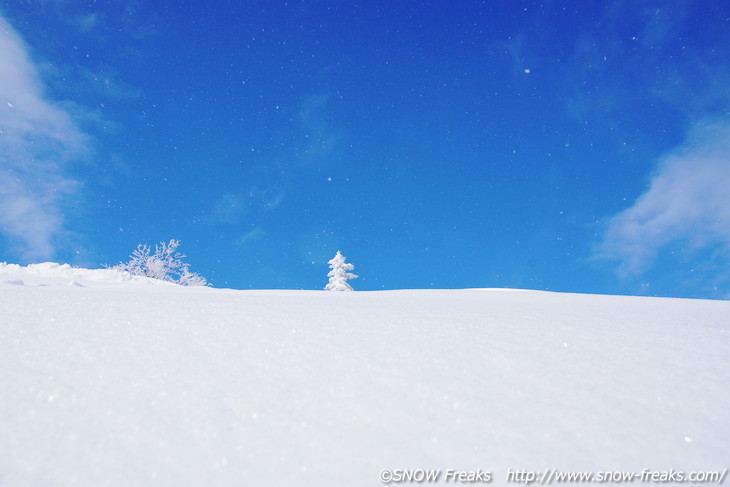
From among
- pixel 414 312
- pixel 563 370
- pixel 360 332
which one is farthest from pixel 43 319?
pixel 563 370

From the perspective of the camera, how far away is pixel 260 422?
126 centimetres

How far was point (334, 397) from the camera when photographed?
1.40m

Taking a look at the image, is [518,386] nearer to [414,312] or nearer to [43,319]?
[414,312]

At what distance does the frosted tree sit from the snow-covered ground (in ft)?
79.5

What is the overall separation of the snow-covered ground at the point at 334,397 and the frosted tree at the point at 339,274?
79.5 feet

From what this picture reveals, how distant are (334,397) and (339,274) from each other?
25.7m

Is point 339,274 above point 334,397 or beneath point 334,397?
above

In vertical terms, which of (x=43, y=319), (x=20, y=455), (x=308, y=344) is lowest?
(x=20, y=455)

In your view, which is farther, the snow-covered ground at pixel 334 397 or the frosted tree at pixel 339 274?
the frosted tree at pixel 339 274

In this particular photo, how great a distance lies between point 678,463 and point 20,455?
6.61 feet

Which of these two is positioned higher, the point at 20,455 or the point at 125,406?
the point at 125,406

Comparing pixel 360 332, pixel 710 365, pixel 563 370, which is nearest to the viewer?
pixel 563 370

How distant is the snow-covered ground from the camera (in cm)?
112

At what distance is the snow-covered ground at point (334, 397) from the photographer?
112cm
